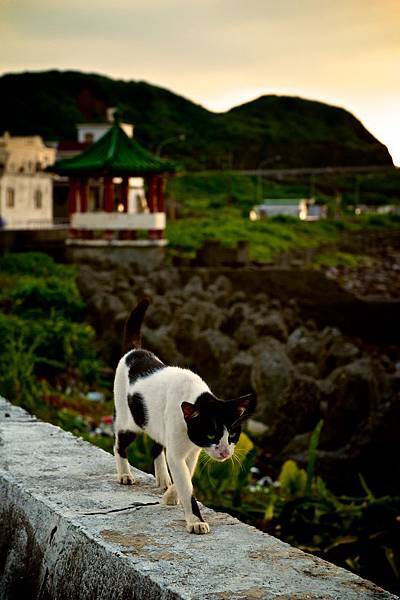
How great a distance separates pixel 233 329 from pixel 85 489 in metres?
15.2

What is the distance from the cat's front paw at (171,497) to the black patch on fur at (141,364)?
1.41 feet

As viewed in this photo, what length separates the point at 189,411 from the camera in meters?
3.23

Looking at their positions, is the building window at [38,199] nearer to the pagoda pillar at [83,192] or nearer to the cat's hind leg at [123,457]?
the pagoda pillar at [83,192]

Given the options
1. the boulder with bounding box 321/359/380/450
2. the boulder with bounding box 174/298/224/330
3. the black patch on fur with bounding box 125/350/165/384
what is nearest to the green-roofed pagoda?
the boulder with bounding box 174/298/224/330

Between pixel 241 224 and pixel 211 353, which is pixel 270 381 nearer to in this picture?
pixel 211 353

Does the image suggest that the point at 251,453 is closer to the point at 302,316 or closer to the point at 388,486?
the point at 388,486

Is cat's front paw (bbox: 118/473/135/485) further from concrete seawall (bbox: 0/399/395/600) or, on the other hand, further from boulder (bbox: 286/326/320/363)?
boulder (bbox: 286/326/320/363)

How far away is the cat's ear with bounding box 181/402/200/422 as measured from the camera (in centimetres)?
323

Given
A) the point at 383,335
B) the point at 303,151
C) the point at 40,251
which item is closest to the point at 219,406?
the point at 40,251

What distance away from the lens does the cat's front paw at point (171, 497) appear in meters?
3.62

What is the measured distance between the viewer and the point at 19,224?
3878 cm

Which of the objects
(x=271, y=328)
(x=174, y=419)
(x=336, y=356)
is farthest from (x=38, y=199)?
(x=174, y=419)

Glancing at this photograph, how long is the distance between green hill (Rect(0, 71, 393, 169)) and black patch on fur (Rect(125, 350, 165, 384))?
7696cm

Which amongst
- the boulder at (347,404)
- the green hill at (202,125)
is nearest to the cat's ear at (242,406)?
the boulder at (347,404)
